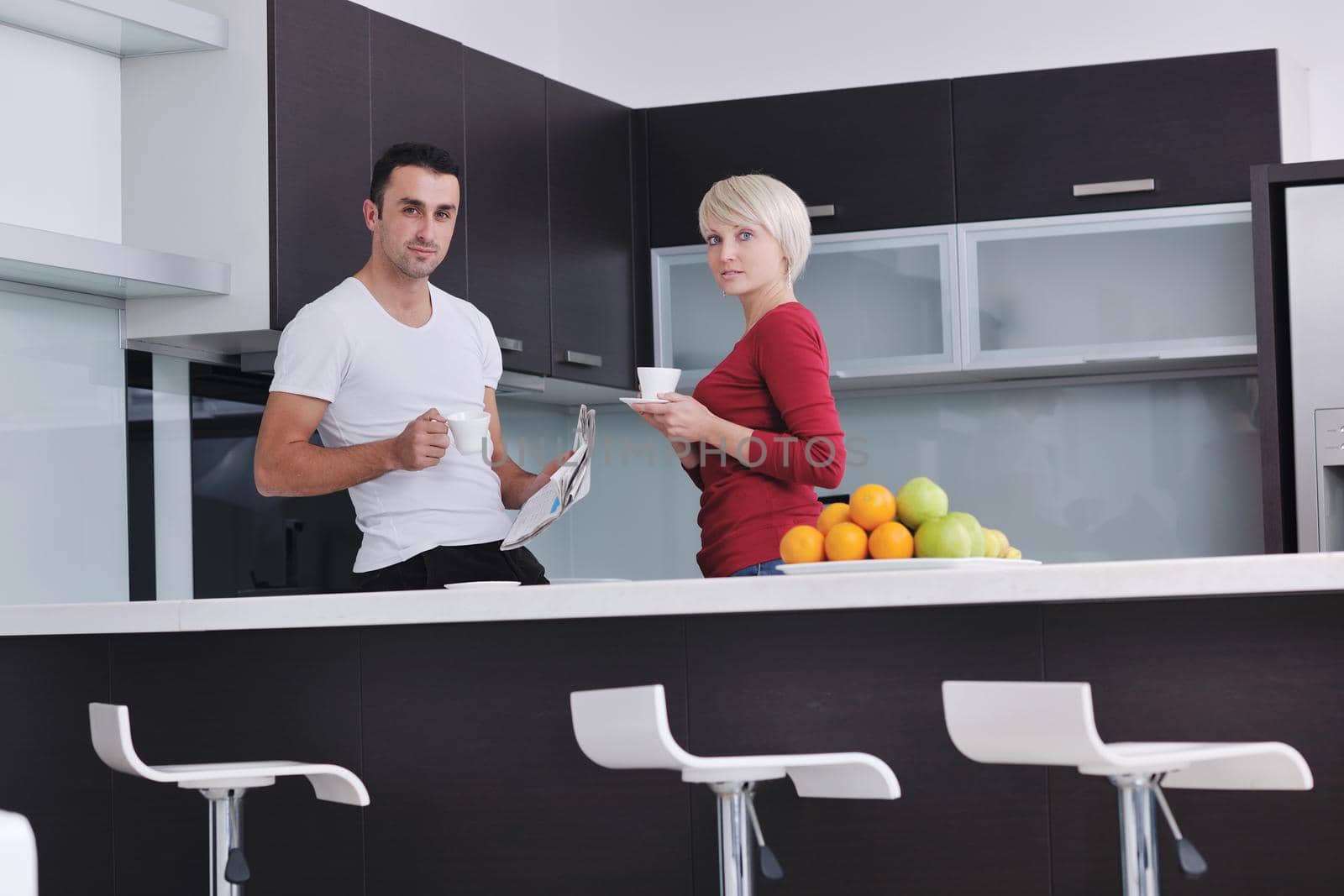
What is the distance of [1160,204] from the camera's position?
3918 mm

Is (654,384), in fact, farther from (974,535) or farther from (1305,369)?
(1305,369)

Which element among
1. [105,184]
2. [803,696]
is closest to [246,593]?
[105,184]

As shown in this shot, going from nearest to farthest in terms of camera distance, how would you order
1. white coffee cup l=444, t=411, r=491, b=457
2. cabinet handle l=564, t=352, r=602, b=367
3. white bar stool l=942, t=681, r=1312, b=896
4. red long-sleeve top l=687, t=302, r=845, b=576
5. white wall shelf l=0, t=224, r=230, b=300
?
white bar stool l=942, t=681, r=1312, b=896
white coffee cup l=444, t=411, r=491, b=457
red long-sleeve top l=687, t=302, r=845, b=576
white wall shelf l=0, t=224, r=230, b=300
cabinet handle l=564, t=352, r=602, b=367

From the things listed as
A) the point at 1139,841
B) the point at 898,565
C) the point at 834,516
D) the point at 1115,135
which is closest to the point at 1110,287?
the point at 1115,135

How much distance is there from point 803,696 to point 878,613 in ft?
0.48

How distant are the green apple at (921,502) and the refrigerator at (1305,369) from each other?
1884mm

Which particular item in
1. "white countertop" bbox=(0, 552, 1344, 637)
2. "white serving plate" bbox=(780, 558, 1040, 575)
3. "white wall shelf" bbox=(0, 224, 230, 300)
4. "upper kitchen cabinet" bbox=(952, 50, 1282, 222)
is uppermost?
"upper kitchen cabinet" bbox=(952, 50, 1282, 222)

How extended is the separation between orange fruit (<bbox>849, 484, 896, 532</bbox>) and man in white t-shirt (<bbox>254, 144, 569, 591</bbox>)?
0.69m

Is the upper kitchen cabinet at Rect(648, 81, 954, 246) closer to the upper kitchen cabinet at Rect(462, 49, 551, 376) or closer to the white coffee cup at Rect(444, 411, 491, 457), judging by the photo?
the upper kitchen cabinet at Rect(462, 49, 551, 376)

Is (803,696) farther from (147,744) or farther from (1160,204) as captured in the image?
(1160,204)

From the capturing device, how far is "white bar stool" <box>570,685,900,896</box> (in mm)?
1784

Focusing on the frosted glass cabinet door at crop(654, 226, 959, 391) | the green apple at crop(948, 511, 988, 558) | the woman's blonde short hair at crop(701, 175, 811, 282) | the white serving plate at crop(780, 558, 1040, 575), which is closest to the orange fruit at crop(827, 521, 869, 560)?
the white serving plate at crop(780, 558, 1040, 575)

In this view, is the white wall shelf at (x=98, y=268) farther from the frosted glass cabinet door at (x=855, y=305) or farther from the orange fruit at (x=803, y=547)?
the orange fruit at (x=803, y=547)

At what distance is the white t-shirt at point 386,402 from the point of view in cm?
269
